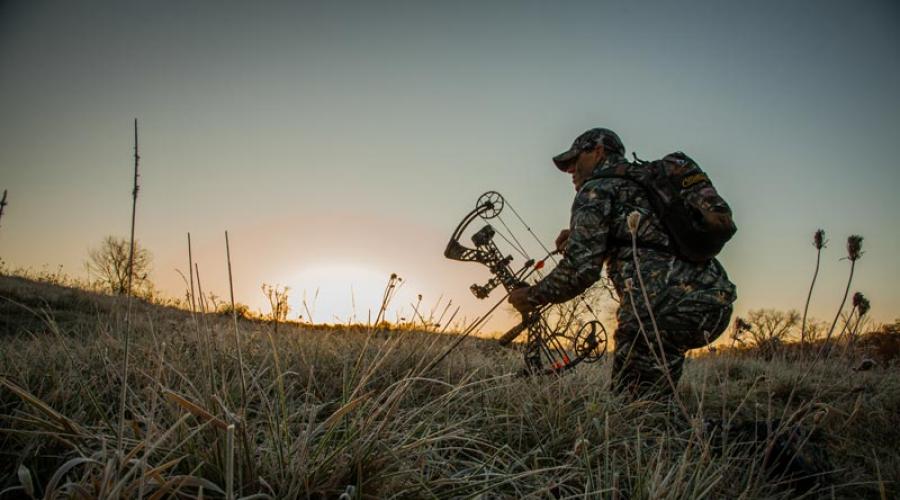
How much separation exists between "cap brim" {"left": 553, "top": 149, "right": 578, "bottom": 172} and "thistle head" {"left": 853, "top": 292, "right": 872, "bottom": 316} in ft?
8.39

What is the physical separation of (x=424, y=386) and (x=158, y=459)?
1579 mm

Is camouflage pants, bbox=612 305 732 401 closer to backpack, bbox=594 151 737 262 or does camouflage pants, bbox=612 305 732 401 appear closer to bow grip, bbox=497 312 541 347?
backpack, bbox=594 151 737 262

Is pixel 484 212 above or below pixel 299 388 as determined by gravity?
above

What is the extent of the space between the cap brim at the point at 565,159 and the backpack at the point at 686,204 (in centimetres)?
59

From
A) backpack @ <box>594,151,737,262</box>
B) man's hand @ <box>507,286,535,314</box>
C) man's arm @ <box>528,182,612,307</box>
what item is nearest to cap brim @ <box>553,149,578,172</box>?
backpack @ <box>594,151,737,262</box>

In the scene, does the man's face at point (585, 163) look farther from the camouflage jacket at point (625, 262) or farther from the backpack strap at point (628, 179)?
the camouflage jacket at point (625, 262)

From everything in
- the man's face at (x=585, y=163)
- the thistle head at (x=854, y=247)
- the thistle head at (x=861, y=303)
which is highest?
the man's face at (x=585, y=163)

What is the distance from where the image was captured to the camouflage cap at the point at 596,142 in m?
4.08

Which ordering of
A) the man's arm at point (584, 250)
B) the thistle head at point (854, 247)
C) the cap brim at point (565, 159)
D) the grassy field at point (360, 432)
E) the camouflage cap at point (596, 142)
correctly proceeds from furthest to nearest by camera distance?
the cap brim at point (565, 159)
the camouflage cap at point (596, 142)
the man's arm at point (584, 250)
the thistle head at point (854, 247)
the grassy field at point (360, 432)

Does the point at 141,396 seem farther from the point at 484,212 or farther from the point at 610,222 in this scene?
the point at 484,212

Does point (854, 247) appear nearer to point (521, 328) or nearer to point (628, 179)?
point (628, 179)

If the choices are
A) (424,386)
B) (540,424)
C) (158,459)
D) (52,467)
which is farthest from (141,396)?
(540,424)

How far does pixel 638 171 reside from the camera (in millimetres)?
3703

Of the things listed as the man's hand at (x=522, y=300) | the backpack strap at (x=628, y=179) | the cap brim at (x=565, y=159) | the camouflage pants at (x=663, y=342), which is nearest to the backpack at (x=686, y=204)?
the backpack strap at (x=628, y=179)
